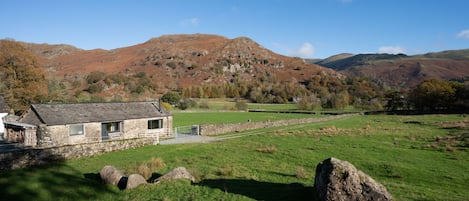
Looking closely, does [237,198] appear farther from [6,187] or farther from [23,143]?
[23,143]

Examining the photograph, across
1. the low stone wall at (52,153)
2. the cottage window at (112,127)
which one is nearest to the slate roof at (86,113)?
the cottage window at (112,127)

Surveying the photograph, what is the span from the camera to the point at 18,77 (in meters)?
51.3

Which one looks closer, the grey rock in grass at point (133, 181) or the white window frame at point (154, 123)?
the grey rock in grass at point (133, 181)

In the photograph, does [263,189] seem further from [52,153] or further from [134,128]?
[134,128]

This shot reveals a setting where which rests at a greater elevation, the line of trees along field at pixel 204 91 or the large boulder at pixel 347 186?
the line of trees along field at pixel 204 91

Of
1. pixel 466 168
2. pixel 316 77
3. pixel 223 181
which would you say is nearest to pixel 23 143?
pixel 223 181

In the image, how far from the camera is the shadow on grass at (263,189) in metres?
13.0

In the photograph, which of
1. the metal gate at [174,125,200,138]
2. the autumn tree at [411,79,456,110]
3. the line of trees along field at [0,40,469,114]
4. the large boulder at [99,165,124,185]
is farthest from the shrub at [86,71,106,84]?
the large boulder at [99,165,124,185]

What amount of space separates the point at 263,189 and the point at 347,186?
14.1 ft

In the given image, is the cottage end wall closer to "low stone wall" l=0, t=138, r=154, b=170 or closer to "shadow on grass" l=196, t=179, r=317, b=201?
"low stone wall" l=0, t=138, r=154, b=170

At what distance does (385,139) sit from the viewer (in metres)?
33.1

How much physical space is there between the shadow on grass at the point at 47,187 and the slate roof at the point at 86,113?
14.9m

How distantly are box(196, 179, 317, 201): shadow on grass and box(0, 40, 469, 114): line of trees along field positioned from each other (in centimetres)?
4449

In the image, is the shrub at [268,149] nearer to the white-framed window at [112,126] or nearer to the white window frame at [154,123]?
the white window frame at [154,123]
